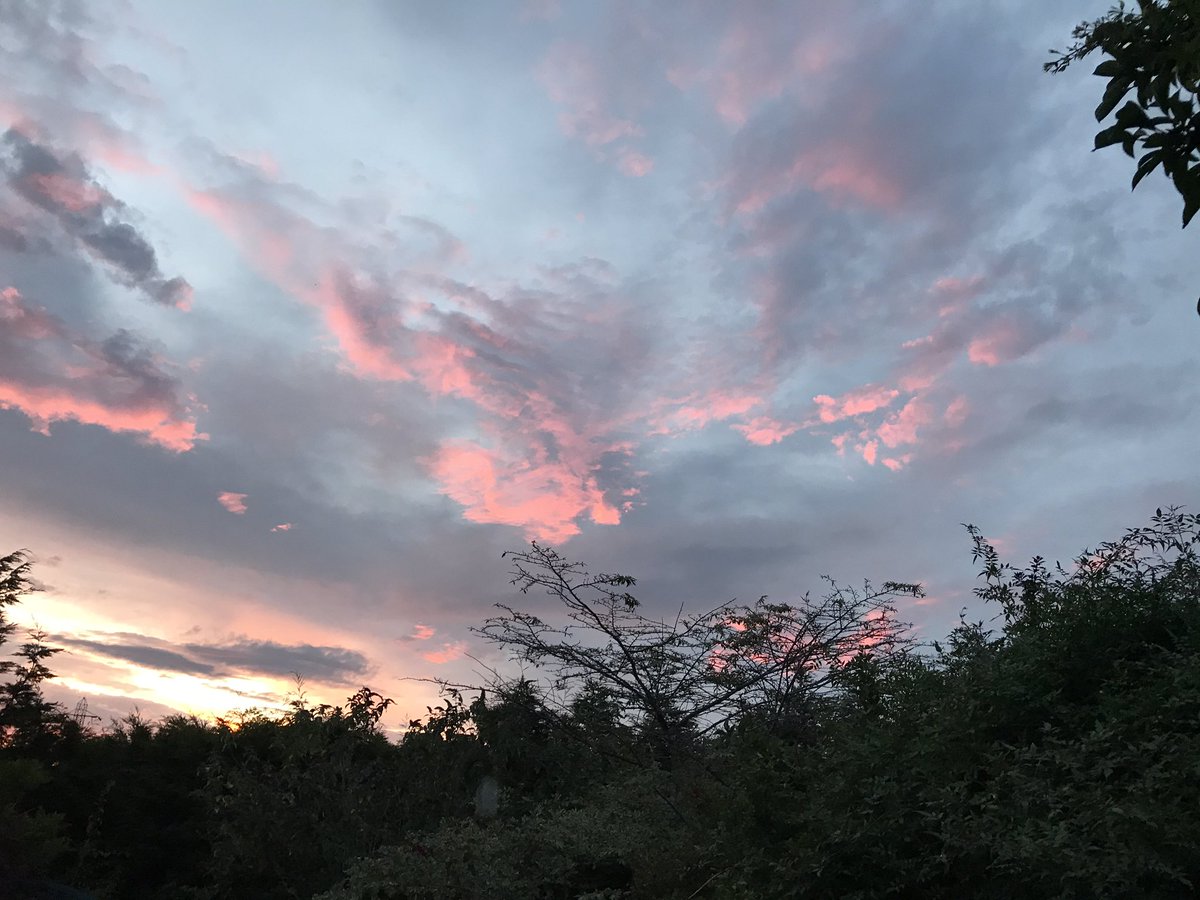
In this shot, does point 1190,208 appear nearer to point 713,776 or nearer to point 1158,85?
point 1158,85

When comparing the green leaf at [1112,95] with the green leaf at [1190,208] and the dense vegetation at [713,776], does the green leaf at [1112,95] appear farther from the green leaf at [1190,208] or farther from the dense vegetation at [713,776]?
the dense vegetation at [713,776]

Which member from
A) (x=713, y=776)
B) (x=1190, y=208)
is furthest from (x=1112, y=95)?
(x=713, y=776)

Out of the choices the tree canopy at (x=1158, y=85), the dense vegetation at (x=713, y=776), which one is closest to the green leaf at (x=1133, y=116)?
the tree canopy at (x=1158, y=85)

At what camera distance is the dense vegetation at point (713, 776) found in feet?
15.8

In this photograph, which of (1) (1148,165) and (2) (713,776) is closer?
(1) (1148,165)

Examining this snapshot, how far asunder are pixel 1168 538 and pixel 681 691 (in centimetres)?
719

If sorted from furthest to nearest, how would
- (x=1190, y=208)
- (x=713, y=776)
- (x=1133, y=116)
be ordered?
(x=713, y=776), (x=1133, y=116), (x=1190, y=208)

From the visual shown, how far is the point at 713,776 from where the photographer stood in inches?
367

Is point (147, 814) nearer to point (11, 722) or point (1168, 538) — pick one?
point (11, 722)

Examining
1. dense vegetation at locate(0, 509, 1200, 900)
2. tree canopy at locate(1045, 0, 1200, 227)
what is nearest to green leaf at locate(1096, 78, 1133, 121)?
tree canopy at locate(1045, 0, 1200, 227)

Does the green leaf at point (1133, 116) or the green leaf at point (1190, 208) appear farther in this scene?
the green leaf at point (1133, 116)

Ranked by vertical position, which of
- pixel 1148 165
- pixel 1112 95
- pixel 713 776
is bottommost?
pixel 713 776

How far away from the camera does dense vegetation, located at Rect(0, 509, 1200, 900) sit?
15.8 feet

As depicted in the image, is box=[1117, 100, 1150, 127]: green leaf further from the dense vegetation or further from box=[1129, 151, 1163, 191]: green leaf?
the dense vegetation
